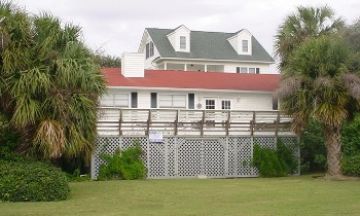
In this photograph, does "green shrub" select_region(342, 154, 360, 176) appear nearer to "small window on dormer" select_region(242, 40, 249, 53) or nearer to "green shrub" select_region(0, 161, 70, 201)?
"green shrub" select_region(0, 161, 70, 201)

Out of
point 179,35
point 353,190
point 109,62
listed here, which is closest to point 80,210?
point 353,190

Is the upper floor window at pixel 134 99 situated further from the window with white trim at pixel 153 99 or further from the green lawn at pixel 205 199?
the green lawn at pixel 205 199

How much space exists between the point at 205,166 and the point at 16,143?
10600mm

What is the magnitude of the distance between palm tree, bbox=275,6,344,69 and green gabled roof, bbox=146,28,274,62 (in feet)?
49.5

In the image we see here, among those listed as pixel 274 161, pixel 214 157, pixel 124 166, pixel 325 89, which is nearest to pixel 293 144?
pixel 274 161

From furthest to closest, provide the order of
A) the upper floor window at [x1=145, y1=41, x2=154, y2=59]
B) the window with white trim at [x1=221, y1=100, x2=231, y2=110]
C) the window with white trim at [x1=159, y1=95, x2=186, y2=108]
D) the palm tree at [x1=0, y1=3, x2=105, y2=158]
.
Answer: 1. the upper floor window at [x1=145, y1=41, x2=154, y2=59]
2. the window with white trim at [x1=221, y1=100, x2=231, y2=110]
3. the window with white trim at [x1=159, y1=95, x2=186, y2=108]
4. the palm tree at [x1=0, y1=3, x2=105, y2=158]

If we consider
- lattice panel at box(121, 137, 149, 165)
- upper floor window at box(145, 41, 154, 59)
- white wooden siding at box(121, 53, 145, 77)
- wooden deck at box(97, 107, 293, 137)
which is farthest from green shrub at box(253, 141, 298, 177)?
upper floor window at box(145, 41, 154, 59)

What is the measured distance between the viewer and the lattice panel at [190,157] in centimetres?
2800

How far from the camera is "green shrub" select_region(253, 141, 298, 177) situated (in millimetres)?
28328

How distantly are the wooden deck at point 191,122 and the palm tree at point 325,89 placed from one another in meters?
3.18

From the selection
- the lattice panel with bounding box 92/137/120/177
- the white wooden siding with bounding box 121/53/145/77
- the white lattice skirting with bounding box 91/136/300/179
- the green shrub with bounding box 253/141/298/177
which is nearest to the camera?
the lattice panel with bounding box 92/137/120/177

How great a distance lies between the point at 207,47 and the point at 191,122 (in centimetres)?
2255

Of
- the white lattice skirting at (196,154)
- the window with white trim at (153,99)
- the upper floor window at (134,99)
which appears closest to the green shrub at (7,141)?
the white lattice skirting at (196,154)

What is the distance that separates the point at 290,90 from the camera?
990 inches
